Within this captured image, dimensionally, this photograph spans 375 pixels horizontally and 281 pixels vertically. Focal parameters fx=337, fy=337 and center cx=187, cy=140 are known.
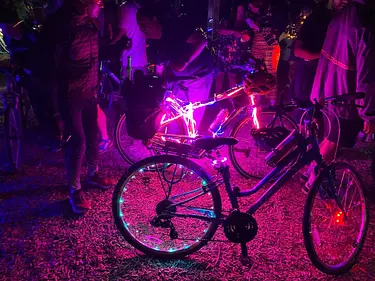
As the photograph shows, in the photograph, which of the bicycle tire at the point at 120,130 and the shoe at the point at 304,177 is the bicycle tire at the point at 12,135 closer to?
the bicycle tire at the point at 120,130

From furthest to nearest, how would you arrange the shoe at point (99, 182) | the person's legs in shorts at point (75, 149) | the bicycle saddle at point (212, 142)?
1. the shoe at point (99, 182)
2. the person's legs in shorts at point (75, 149)
3. the bicycle saddle at point (212, 142)

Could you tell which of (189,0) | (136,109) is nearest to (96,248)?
(136,109)

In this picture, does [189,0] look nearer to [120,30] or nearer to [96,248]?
[120,30]

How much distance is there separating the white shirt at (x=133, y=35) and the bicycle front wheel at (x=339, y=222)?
4967mm

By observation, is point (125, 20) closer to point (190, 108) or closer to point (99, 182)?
point (190, 108)

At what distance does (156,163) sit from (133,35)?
444cm

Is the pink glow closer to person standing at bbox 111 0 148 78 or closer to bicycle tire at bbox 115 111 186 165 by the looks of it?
bicycle tire at bbox 115 111 186 165

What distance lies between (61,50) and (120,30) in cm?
334

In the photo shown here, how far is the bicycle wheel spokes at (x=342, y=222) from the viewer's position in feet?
10.2

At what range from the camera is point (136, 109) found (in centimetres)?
316

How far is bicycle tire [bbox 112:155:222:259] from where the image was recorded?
10.2 ft

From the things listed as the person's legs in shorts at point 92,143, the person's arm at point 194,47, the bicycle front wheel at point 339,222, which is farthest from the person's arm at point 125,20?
the bicycle front wheel at point 339,222

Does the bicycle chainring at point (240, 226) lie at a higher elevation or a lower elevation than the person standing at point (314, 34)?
lower

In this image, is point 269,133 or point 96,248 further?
point 96,248
